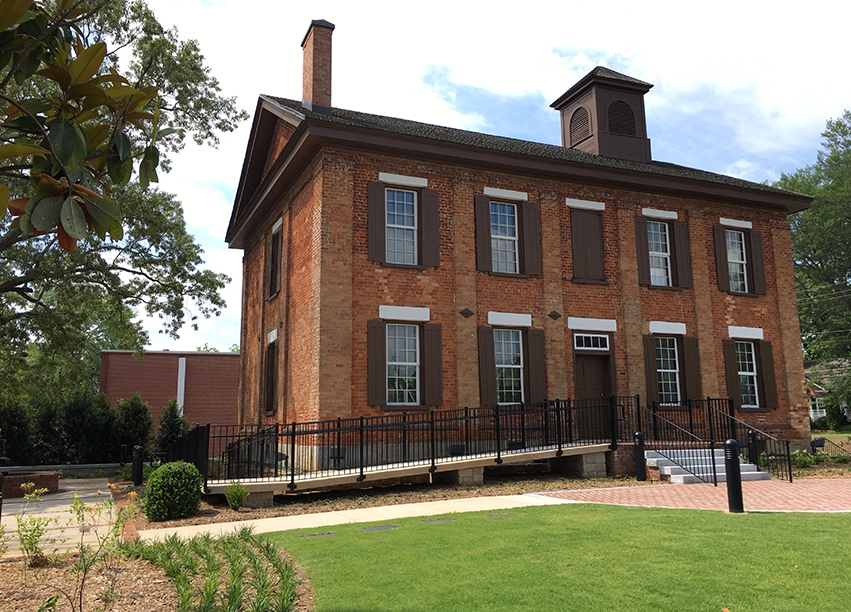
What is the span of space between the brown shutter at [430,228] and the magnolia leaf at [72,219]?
13.6 metres

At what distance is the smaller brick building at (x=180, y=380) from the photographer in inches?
1382

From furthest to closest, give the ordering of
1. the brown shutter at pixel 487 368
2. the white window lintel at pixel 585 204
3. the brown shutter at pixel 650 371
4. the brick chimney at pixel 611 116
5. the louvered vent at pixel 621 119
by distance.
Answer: the louvered vent at pixel 621 119
the brick chimney at pixel 611 116
the white window lintel at pixel 585 204
the brown shutter at pixel 650 371
the brown shutter at pixel 487 368

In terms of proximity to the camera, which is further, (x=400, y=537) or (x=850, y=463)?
(x=850, y=463)

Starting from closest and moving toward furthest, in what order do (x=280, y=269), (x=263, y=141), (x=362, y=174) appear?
(x=362, y=174) → (x=280, y=269) → (x=263, y=141)

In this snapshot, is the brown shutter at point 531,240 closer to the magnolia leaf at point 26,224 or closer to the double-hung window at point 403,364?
the double-hung window at point 403,364

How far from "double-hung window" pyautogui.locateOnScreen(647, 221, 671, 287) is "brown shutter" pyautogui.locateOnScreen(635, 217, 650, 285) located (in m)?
0.33

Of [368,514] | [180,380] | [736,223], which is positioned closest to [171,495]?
[368,514]

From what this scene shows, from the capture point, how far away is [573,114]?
24.0m

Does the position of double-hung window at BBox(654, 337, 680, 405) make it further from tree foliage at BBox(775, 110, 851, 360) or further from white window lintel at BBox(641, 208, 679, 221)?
tree foliage at BBox(775, 110, 851, 360)

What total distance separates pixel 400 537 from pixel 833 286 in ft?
152

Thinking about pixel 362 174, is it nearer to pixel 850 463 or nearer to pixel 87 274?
pixel 87 274

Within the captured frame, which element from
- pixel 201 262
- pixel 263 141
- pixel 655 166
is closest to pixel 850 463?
pixel 655 166

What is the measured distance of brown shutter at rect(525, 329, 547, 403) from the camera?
16828 millimetres

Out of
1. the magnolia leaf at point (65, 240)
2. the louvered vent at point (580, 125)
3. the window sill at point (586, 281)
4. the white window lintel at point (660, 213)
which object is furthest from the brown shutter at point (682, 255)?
the magnolia leaf at point (65, 240)
